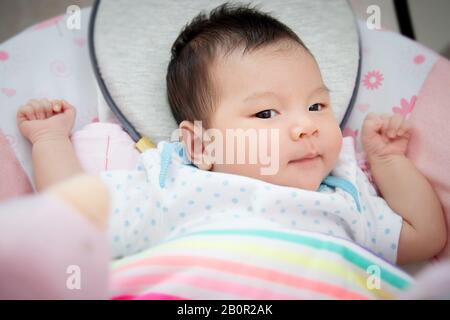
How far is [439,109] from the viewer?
0.85 metres

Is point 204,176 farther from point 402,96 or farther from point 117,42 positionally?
point 402,96

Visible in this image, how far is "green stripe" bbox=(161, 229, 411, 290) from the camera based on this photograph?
62cm

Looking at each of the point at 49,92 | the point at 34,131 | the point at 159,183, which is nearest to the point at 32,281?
the point at 159,183

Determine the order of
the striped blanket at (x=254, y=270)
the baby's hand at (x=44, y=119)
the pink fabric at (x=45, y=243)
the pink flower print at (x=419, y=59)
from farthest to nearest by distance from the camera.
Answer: the pink flower print at (x=419, y=59), the baby's hand at (x=44, y=119), the striped blanket at (x=254, y=270), the pink fabric at (x=45, y=243)

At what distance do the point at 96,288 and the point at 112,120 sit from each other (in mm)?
489

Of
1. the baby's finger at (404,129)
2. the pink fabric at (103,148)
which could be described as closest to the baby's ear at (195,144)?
the pink fabric at (103,148)

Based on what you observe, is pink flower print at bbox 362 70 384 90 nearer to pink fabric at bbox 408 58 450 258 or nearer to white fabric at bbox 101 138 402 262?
pink fabric at bbox 408 58 450 258

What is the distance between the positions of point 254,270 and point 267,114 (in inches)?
10.2

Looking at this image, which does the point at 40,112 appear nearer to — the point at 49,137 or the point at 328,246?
the point at 49,137

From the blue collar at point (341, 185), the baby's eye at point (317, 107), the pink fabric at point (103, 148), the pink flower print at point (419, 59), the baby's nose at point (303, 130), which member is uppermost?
the pink flower print at point (419, 59)

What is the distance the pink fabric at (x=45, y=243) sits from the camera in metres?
0.40

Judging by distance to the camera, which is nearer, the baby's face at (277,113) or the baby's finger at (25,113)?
the baby's face at (277,113)

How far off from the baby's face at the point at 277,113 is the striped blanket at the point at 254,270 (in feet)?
0.41

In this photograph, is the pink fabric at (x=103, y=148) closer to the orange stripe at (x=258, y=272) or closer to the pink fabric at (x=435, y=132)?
the orange stripe at (x=258, y=272)
